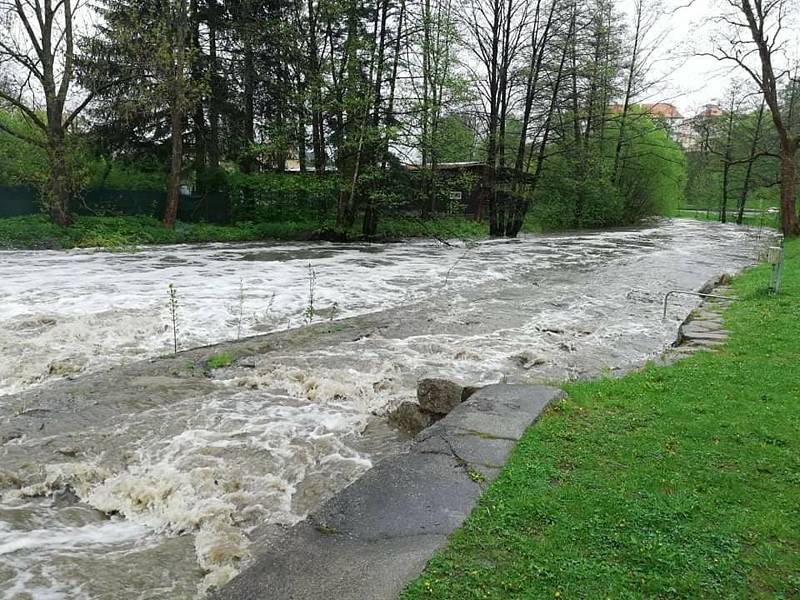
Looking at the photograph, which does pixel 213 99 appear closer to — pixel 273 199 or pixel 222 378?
pixel 273 199

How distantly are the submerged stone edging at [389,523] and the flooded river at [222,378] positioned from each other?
1.93 ft

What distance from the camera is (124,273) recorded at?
40.8 feet

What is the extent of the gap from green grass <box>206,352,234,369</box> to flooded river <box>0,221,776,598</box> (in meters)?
0.18

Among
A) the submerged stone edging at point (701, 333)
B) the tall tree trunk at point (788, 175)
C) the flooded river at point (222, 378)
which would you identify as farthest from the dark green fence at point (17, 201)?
the tall tree trunk at point (788, 175)

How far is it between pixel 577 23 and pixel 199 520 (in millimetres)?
27049

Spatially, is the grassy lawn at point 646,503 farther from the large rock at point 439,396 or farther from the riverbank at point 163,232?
the riverbank at point 163,232

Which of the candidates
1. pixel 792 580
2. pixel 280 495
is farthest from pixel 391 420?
pixel 792 580

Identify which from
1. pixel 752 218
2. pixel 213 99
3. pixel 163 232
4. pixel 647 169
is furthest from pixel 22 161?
pixel 752 218

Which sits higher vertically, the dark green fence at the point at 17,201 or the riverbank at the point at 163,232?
the dark green fence at the point at 17,201

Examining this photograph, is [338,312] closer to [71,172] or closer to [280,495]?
[280,495]

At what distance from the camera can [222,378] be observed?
239 inches

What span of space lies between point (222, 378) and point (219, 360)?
52 cm

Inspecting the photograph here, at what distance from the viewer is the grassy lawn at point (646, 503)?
238 centimetres

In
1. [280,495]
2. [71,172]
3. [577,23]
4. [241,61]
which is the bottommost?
[280,495]
